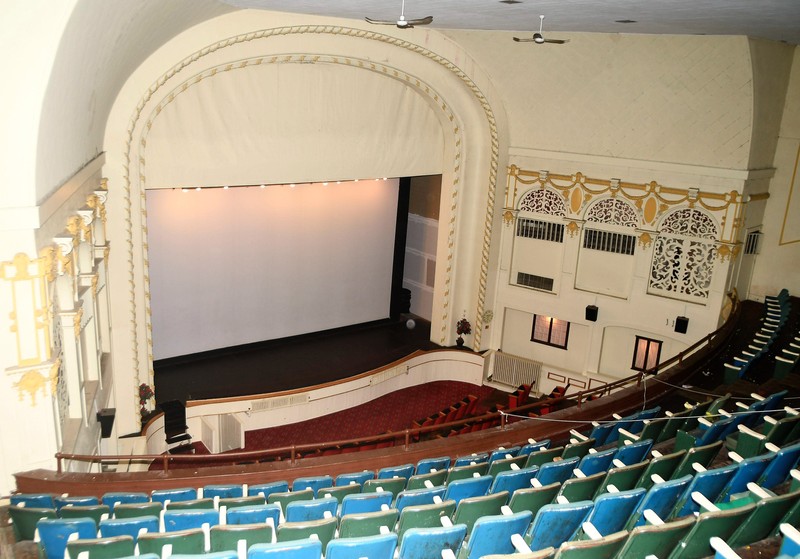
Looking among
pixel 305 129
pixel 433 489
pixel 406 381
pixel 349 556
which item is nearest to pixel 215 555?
pixel 349 556

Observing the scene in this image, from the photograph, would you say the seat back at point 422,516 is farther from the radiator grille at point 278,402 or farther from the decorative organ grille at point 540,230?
the decorative organ grille at point 540,230

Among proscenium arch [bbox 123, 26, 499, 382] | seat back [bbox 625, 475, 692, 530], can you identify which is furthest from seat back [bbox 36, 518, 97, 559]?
proscenium arch [bbox 123, 26, 499, 382]

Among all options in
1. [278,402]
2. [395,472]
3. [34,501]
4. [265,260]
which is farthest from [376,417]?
[34,501]

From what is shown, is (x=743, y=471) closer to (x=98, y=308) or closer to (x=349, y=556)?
(x=349, y=556)

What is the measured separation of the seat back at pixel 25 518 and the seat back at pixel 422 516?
3.07 m

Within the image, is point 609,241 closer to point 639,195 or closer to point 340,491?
point 639,195

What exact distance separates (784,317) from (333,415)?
9.24m

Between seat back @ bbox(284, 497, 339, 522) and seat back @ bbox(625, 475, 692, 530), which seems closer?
seat back @ bbox(625, 475, 692, 530)

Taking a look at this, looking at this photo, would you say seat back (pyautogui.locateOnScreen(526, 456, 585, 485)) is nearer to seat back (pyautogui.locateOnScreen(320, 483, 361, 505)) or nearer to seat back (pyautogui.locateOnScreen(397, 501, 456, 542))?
seat back (pyautogui.locateOnScreen(397, 501, 456, 542))

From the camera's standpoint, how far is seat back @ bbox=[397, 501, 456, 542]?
17.5 feet

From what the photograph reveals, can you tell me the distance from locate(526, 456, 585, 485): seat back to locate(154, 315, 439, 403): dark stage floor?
8.65 meters

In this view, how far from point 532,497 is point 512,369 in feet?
36.3

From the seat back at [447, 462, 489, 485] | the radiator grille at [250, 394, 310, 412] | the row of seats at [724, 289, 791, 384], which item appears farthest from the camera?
the radiator grille at [250, 394, 310, 412]

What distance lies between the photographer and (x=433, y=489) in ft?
20.0
